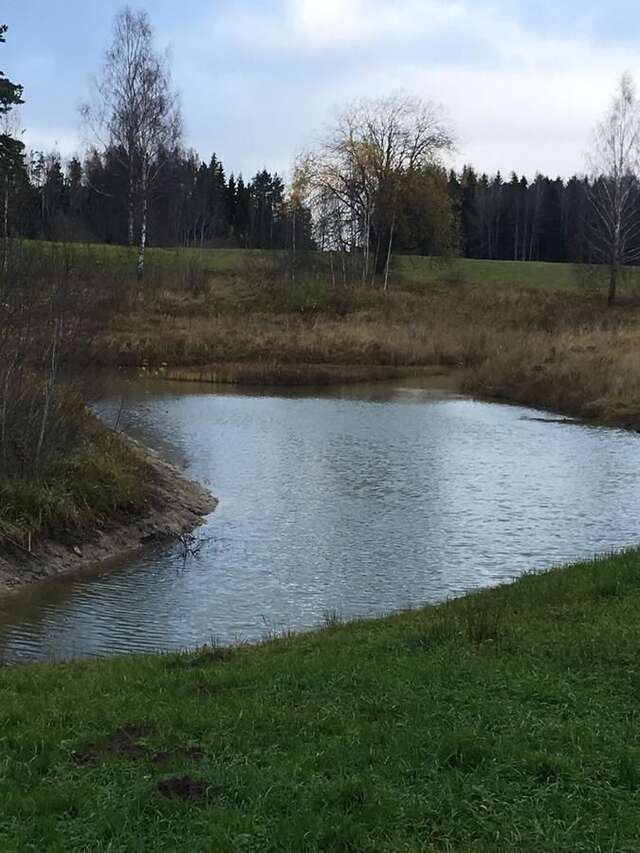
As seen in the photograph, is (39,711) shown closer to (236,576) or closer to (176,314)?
(236,576)

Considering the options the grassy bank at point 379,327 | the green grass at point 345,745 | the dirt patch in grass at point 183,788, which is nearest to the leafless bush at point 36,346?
the green grass at point 345,745

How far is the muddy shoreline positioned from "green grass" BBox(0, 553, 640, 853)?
4.19 metres

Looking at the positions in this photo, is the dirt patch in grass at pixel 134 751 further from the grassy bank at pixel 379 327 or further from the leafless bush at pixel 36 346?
the grassy bank at pixel 379 327

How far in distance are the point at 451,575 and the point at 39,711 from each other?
7.04 m

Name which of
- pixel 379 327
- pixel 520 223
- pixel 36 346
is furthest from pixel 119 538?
pixel 520 223

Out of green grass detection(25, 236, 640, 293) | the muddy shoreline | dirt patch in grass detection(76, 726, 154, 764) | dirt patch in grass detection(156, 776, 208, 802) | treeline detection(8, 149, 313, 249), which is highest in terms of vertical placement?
treeline detection(8, 149, 313, 249)

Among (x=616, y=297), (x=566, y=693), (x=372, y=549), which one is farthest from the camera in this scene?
(x=616, y=297)

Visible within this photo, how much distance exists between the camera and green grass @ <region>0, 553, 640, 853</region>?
420cm

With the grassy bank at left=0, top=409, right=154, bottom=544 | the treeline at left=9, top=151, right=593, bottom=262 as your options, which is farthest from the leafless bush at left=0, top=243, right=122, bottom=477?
the treeline at left=9, top=151, right=593, bottom=262

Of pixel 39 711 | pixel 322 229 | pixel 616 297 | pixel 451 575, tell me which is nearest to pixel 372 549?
pixel 451 575

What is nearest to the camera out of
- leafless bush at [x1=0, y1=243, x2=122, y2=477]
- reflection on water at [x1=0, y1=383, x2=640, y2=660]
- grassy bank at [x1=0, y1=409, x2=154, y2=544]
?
reflection on water at [x1=0, y1=383, x2=640, y2=660]

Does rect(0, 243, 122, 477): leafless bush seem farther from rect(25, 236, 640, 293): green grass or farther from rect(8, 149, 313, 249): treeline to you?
rect(25, 236, 640, 293): green grass

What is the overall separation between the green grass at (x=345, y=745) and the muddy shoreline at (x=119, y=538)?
419cm

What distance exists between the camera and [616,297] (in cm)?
5556
